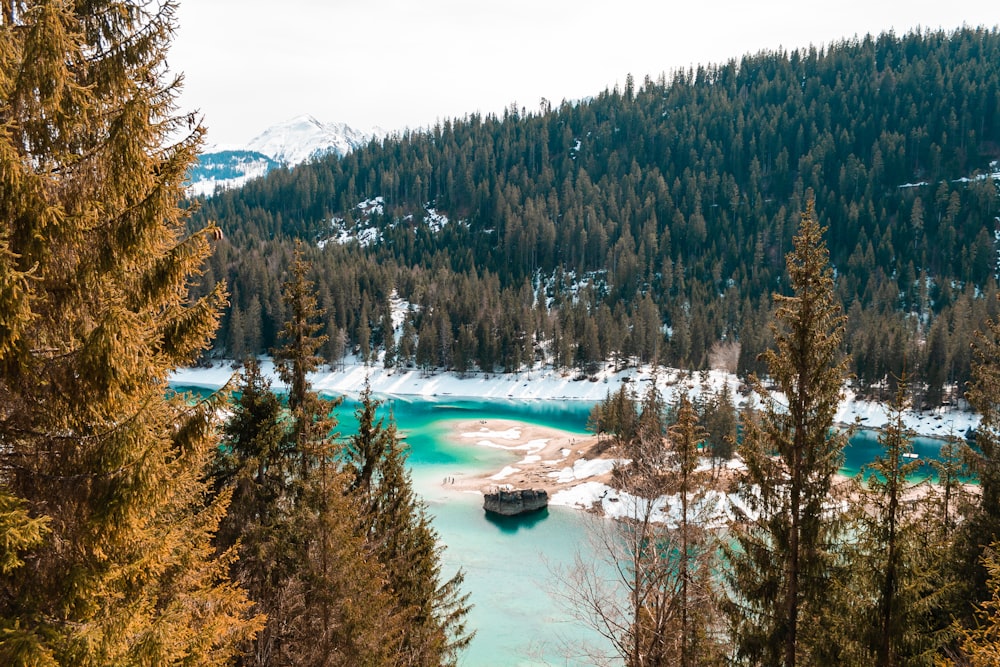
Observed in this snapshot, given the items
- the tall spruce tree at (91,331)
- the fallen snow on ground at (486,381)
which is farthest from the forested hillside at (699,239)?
the tall spruce tree at (91,331)

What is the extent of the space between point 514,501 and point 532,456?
51.4 ft

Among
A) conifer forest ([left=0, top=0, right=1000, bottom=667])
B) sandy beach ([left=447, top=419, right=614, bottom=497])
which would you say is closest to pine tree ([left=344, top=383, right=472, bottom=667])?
conifer forest ([left=0, top=0, right=1000, bottom=667])

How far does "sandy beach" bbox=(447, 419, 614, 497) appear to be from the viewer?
2069 inches

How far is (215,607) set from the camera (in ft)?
24.3

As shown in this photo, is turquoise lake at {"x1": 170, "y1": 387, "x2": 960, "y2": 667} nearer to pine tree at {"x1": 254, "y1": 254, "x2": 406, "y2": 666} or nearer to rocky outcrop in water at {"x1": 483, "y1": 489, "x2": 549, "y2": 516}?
rocky outcrop in water at {"x1": 483, "y1": 489, "x2": 549, "y2": 516}

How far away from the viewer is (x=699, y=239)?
150250 millimetres

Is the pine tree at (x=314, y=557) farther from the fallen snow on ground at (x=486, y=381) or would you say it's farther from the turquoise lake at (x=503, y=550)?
the fallen snow on ground at (x=486, y=381)

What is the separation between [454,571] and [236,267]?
108 metres

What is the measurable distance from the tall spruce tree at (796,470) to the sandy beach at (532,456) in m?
38.7

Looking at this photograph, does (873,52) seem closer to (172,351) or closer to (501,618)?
(501,618)

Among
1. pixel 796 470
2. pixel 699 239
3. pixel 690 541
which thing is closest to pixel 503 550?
pixel 690 541

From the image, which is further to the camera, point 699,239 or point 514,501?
point 699,239

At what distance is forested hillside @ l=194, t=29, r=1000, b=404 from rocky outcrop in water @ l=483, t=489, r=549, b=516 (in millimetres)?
54051

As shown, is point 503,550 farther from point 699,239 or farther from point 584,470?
point 699,239
